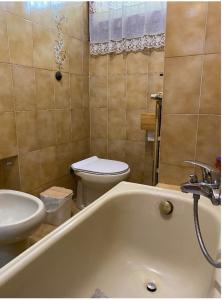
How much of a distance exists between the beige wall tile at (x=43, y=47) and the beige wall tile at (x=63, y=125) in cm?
42

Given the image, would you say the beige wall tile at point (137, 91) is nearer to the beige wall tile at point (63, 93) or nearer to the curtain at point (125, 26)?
the curtain at point (125, 26)

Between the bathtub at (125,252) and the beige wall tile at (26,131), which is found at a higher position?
the beige wall tile at (26,131)

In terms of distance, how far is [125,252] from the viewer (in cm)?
132

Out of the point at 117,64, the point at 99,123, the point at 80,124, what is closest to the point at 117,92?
the point at 117,64

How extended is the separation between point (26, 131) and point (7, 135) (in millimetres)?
177

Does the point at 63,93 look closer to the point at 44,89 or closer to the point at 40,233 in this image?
the point at 44,89

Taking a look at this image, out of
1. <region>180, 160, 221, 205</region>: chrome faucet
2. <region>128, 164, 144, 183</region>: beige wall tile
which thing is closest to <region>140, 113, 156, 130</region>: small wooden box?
<region>128, 164, 144, 183</region>: beige wall tile

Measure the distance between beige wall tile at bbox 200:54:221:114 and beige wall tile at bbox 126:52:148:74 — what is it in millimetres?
1045

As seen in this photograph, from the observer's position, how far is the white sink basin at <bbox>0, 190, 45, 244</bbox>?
1206 millimetres

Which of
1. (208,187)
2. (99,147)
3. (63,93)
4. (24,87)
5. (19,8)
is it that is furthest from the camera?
(99,147)

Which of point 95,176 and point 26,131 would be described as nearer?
point 26,131

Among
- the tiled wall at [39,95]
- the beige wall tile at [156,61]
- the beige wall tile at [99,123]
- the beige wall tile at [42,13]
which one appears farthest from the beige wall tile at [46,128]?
the beige wall tile at [156,61]

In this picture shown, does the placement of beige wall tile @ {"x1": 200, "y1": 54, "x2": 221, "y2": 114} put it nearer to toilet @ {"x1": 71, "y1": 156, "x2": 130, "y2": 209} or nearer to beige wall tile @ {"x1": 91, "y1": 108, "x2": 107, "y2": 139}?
toilet @ {"x1": 71, "y1": 156, "x2": 130, "y2": 209}

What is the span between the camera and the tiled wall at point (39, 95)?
1.60 meters
